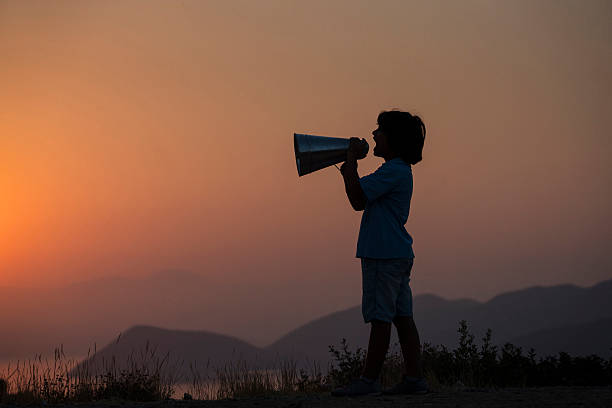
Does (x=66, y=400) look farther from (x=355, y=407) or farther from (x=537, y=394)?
(x=537, y=394)

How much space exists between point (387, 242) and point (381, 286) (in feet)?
1.16

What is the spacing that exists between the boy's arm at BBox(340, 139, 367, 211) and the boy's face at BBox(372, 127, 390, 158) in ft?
0.72

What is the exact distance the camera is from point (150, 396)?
316 inches

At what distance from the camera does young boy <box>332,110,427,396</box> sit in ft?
19.0

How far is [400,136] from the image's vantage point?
6.10 meters

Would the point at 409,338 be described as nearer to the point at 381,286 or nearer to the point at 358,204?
the point at 381,286

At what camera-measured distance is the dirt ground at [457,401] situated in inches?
214

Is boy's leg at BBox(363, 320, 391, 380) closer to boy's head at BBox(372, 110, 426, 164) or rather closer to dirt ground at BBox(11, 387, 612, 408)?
dirt ground at BBox(11, 387, 612, 408)

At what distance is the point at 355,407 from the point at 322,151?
2.06m

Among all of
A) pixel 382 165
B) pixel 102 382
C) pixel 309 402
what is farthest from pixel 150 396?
pixel 382 165

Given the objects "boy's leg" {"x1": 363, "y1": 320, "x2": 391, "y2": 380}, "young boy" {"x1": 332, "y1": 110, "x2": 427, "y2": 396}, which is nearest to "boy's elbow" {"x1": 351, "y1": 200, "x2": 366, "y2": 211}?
"young boy" {"x1": 332, "y1": 110, "x2": 427, "y2": 396}

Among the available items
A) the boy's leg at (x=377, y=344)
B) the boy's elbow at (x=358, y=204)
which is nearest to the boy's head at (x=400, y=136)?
the boy's elbow at (x=358, y=204)

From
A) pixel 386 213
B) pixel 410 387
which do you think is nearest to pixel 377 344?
pixel 410 387

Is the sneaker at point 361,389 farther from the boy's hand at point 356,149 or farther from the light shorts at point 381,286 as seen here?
the boy's hand at point 356,149
